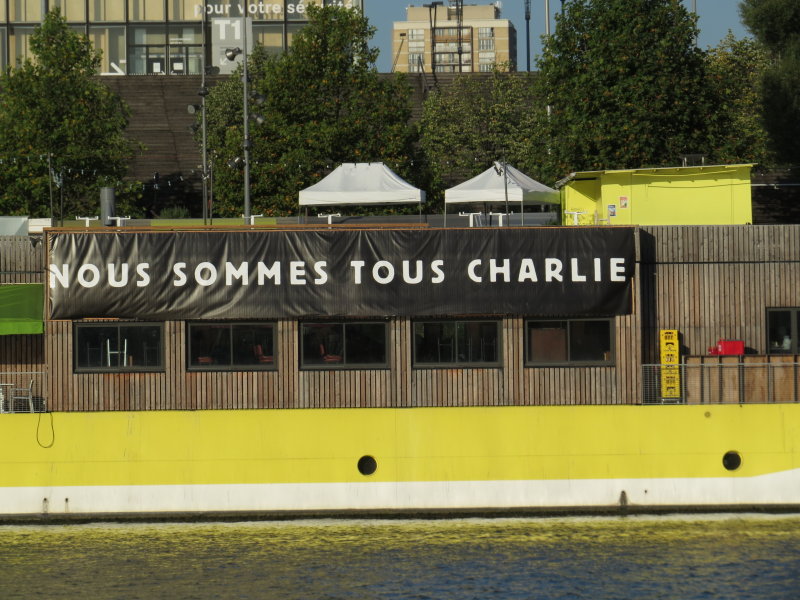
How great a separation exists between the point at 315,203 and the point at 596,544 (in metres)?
17.5

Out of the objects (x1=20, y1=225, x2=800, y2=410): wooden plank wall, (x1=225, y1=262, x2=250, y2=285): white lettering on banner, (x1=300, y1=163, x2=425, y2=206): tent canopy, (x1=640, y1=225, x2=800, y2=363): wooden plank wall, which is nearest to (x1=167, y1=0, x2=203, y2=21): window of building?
(x1=300, y1=163, x2=425, y2=206): tent canopy

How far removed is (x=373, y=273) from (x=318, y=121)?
90.4 ft

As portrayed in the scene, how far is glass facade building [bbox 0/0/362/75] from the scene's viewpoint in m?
105

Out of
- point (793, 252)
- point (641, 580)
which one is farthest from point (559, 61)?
point (641, 580)

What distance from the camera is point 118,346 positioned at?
3088 centimetres

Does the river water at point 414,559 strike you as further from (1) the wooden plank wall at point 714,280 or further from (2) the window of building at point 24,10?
(2) the window of building at point 24,10

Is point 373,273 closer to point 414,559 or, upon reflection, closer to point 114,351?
point 114,351

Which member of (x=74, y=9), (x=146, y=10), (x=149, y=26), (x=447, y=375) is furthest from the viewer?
(x=146, y=10)

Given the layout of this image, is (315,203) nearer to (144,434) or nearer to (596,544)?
(144,434)

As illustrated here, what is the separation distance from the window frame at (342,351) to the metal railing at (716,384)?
588 cm

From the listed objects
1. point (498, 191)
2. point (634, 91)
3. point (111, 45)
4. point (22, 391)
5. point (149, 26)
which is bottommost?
point (22, 391)

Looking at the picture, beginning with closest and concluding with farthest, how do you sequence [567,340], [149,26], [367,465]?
[367,465]
[567,340]
[149,26]

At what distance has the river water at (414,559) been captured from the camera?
24953mm

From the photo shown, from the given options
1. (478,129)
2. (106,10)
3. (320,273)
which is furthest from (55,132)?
(106,10)
